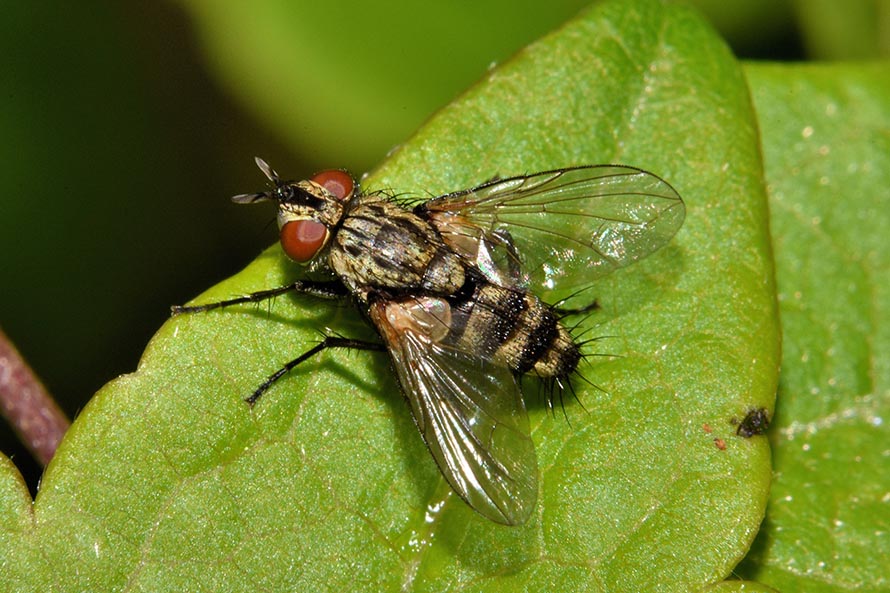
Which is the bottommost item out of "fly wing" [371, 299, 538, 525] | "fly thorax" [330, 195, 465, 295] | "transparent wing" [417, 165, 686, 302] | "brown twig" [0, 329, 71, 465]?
"fly wing" [371, 299, 538, 525]

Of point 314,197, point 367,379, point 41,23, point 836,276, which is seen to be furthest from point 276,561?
point 41,23

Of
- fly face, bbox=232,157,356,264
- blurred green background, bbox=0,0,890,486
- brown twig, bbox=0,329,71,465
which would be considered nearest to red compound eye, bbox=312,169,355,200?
fly face, bbox=232,157,356,264

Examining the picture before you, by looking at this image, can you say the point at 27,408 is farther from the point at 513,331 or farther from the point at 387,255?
the point at 513,331

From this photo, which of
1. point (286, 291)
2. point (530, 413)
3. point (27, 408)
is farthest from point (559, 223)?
point (27, 408)

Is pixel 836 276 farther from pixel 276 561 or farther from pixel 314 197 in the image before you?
pixel 276 561

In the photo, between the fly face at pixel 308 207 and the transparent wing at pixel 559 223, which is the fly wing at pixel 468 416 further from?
the transparent wing at pixel 559 223

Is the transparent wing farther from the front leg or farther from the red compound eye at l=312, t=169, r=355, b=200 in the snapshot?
the front leg

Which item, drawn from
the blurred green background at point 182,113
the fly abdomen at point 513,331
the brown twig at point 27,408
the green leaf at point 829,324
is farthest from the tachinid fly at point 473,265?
the blurred green background at point 182,113
